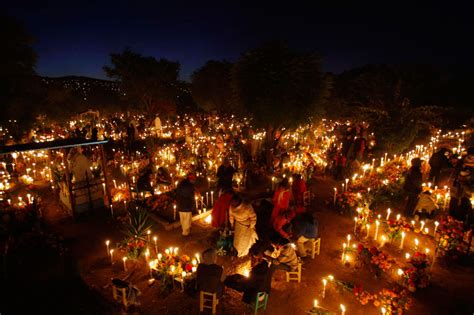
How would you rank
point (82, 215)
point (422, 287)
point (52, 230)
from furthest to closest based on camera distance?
point (82, 215), point (52, 230), point (422, 287)

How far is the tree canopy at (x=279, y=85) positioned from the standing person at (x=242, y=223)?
756 cm

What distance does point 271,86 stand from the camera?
42.7ft

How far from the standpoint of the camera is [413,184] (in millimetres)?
8750

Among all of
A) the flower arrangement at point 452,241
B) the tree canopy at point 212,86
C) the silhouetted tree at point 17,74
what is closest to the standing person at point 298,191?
the flower arrangement at point 452,241

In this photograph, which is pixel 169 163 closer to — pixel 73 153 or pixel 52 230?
pixel 73 153

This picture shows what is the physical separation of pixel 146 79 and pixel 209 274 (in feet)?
79.4

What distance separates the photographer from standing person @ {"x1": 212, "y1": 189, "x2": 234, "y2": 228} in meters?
7.58

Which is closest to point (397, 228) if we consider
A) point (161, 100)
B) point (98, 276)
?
point (98, 276)

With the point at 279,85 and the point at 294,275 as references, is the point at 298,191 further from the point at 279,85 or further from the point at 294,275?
the point at 279,85

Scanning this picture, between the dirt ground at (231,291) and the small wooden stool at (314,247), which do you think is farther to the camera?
the small wooden stool at (314,247)

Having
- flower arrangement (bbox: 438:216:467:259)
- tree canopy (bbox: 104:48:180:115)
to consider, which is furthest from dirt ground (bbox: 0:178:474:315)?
tree canopy (bbox: 104:48:180:115)

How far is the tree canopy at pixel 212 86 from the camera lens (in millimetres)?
33906

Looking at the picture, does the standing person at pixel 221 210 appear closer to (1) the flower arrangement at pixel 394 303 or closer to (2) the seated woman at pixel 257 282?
(2) the seated woman at pixel 257 282

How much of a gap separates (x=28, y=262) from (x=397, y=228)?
9.28 metres
